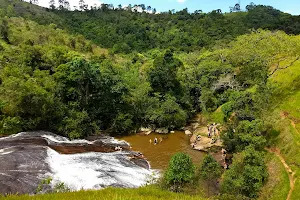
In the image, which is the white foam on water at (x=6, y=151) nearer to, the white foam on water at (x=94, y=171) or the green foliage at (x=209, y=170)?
the white foam on water at (x=94, y=171)

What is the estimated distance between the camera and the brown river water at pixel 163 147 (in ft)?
110

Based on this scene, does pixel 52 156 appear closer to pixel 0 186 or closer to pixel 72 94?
pixel 0 186

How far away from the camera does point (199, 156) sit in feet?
115

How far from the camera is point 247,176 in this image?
22.8m

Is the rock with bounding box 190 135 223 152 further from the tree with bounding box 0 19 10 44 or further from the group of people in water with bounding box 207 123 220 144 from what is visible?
the tree with bounding box 0 19 10 44

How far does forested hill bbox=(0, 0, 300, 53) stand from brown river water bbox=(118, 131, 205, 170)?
4493 centimetres

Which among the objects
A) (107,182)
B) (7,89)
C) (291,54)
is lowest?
(107,182)

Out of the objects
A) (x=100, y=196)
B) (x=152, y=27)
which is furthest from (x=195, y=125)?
(x=152, y=27)

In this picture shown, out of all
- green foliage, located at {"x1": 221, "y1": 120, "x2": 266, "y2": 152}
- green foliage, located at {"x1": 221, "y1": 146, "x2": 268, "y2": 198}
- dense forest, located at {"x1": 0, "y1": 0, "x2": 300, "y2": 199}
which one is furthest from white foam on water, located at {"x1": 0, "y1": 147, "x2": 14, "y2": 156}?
green foliage, located at {"x1": 221, "y1": 120, "x2": 266, "y2": 152}

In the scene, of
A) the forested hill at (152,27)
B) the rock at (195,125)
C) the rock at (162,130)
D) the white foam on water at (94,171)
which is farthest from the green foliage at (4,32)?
the rock at (195,125)

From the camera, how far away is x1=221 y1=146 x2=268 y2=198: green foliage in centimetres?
2252

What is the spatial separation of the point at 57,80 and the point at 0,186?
2245cm

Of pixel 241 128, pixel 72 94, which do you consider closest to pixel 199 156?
pixel 241 128

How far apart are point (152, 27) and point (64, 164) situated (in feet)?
301
